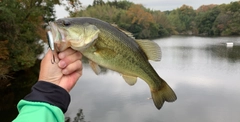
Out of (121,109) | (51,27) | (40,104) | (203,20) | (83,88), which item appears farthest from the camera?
(203,20)

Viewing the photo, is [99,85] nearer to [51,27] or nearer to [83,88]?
[83,88]

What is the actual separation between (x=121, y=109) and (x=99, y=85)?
4308 millimetres

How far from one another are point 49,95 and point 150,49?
1.01m

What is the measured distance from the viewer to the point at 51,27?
1.76m

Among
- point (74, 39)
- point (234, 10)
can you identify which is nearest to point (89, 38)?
point (74, 39)

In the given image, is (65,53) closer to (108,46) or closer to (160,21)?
(108,46)

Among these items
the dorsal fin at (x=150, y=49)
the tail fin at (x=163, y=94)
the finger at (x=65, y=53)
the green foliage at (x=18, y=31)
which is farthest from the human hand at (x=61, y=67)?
the green foliage at (x=18, y=31)

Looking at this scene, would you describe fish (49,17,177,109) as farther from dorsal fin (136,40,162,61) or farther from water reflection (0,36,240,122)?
water reflection (0,36,240,122)

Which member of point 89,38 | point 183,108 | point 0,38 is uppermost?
point 89,38

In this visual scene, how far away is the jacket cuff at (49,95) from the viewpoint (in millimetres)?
1563

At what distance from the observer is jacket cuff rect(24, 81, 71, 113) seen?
156 cm

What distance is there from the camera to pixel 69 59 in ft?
5.94

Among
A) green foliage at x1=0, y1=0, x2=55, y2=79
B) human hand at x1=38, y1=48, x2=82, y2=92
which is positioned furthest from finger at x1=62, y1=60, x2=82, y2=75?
green foliage at x1=0, y1=0, x2=55, y2=79

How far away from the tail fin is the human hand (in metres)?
0.86
